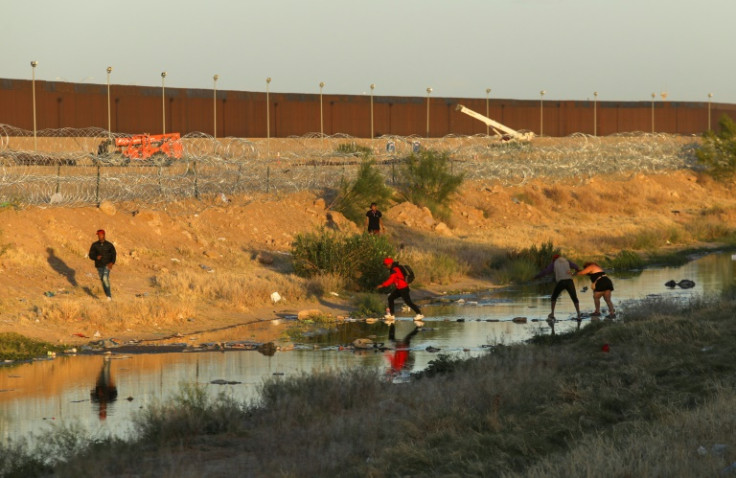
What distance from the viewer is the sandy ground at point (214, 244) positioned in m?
21.1

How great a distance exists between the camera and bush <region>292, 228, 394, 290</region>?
27312 mm

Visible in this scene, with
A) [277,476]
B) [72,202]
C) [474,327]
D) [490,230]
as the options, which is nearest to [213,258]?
[72,202]

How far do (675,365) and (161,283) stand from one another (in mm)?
13516

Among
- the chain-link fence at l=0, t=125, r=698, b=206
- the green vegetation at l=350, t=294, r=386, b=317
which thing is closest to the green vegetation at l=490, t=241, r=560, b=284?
the green vegetation at l=350, t=294, r=386, b=317

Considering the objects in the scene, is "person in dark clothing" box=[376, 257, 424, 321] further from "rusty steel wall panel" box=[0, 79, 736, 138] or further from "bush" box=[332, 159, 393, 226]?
"rusty steel wall panel" box=[0, 79, 736, 138]

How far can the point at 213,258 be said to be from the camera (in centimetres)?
2969

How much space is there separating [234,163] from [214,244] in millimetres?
5131

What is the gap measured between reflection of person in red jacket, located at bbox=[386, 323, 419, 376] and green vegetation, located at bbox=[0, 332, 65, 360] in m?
5.14

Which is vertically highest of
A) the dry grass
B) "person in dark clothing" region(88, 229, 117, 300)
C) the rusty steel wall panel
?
the rusty steel wall panel

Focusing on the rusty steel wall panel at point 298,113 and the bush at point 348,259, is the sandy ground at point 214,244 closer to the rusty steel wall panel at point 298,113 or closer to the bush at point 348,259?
the bush at point 348,259

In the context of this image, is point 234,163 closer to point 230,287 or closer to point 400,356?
point 230,287

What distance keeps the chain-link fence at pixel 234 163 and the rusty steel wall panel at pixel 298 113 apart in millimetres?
1601

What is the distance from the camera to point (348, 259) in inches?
1078

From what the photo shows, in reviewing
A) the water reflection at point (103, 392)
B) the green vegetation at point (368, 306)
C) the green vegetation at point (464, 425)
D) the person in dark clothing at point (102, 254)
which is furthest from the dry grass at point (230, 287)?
the green vegetation at point (464, 425)
